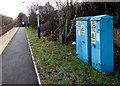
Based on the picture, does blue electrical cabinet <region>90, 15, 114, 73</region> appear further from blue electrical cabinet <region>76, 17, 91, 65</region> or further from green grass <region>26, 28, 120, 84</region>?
blue electrical cabinet <region>76, 17, 91, 65</region>

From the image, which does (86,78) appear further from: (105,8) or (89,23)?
(105,8)

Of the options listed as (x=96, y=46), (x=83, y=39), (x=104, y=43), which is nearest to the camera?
(x=104, y=43)

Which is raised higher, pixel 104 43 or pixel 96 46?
pixel 104 43

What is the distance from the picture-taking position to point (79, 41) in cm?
729

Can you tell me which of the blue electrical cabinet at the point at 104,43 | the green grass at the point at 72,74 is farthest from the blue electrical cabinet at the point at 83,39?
the blue electrical cabinet at the point at 104,43

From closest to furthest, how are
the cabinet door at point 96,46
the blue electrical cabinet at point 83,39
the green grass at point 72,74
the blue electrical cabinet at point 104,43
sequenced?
the green grass at point 72,74
the blue electrical cabinet at point 104,43
the cabinet door at point 96,46
the blue electrical cabinet at point 83,39

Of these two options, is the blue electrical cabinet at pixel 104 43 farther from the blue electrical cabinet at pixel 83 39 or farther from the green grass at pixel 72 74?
the blue electrical cabinet at pixel 83 39

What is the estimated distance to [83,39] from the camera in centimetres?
683

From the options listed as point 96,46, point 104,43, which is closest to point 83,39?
point 96,46

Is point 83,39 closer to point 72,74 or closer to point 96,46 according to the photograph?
point 96,46

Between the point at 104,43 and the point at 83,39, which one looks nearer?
the point at 104,43

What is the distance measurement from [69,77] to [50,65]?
1.61 m

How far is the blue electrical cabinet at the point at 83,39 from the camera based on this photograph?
21.2 ft

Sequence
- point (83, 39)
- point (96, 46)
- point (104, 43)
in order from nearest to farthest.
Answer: point (104, 43)
point (96, 46)
point (83, 39)
